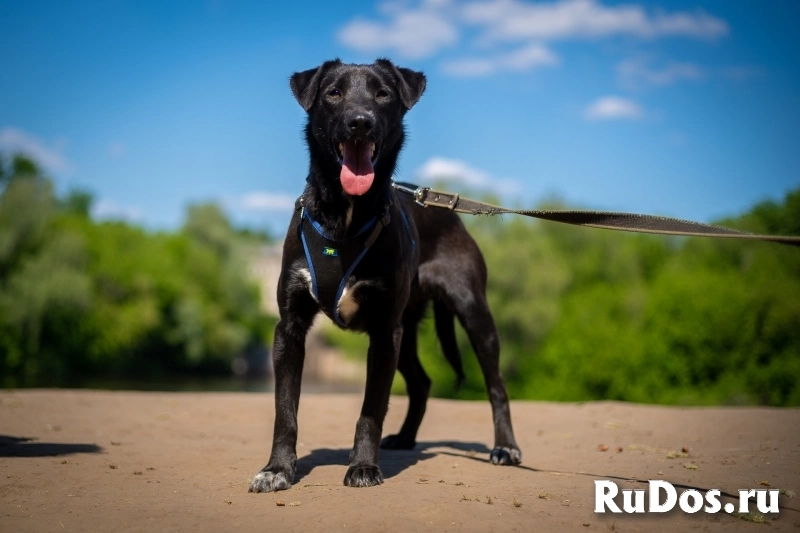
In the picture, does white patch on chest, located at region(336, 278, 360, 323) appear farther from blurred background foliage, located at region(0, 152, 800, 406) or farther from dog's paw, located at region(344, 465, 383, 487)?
blurred background foliage, located at region(0, 152, 800, 406)

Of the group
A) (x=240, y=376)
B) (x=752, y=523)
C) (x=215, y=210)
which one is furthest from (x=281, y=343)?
(x=215, y=210)

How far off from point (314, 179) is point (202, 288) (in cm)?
5159

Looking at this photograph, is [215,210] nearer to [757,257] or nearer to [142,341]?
[142,341]

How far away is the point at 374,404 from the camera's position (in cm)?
511

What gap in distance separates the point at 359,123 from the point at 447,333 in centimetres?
293

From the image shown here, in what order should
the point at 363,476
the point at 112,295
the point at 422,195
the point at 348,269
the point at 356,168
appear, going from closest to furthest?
the point at 363,476, the point at 356,168, the point at 348,269, the point at 422,195, the point at 112,295

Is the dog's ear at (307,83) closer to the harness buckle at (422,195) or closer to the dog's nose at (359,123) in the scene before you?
the dog's nose at (359,123)

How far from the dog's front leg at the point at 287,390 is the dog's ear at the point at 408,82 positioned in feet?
5.55

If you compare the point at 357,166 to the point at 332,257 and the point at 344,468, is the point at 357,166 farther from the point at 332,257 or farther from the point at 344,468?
the point at 344,468

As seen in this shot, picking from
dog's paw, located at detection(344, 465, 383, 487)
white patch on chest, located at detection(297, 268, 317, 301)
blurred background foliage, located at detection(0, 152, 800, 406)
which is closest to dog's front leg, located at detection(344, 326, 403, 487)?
dog's paw, located at detection(344, 465, 383, 487)

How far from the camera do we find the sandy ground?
399 centimetres

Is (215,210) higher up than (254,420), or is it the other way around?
(215,210)

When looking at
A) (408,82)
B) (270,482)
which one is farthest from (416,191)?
(270,482)

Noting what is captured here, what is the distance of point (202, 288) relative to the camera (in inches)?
2164
